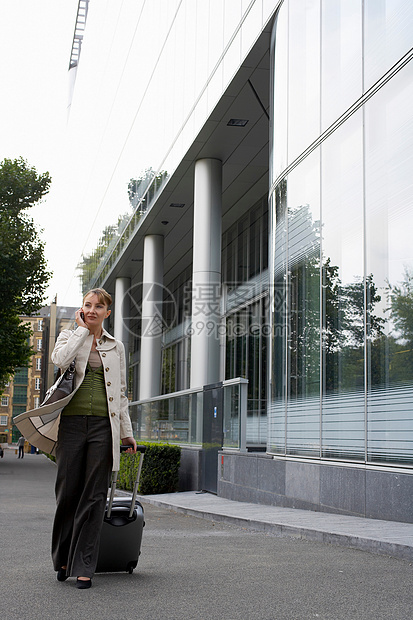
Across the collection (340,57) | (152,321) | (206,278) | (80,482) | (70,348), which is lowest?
(80,482)

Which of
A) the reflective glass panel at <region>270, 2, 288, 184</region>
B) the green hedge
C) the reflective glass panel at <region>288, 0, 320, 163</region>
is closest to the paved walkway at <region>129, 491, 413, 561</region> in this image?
the green hedge

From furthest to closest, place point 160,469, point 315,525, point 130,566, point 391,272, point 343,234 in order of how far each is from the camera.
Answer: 1. point 160,469
2. point 343,234
3. point 391,272
4. point 315,525
5. point 130,566

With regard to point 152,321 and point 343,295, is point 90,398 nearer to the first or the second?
point 343,295

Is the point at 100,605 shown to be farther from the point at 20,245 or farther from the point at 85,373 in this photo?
the point at 20,245

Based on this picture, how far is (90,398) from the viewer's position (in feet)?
15.5

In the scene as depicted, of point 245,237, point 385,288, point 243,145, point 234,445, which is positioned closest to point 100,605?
point 385,288

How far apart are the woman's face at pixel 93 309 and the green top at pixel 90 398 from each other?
0.31m

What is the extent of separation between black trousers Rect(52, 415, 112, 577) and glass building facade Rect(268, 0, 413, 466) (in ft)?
13.4

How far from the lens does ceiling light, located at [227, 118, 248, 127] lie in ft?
56.9

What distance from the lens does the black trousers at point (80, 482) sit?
179 inches

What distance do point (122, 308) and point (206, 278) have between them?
15.3 meters

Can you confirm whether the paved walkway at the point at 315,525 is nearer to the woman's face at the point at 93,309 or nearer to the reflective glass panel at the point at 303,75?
the woman's face at the point at 93,309

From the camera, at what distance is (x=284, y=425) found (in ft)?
36.5

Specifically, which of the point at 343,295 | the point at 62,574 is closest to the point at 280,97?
the point at 343,295
